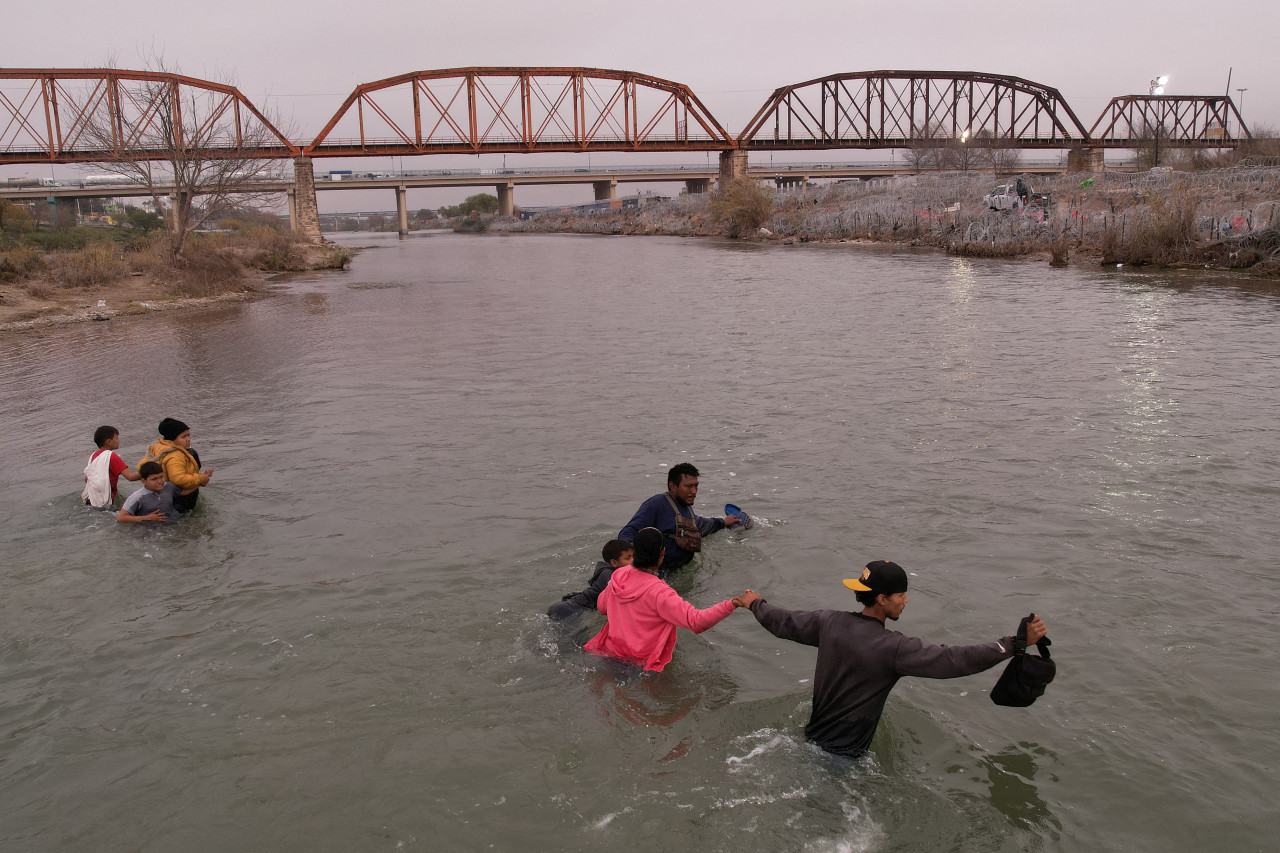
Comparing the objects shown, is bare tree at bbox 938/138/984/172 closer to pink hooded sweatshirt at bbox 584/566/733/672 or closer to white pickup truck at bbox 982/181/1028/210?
white pickup truck at bbox 982/181/1028/210

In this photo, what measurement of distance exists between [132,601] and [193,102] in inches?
1486

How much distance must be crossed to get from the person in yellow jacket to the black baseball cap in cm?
722

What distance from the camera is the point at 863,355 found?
60.1 feet

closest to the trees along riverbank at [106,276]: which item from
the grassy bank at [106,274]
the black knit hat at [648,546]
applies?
the grassy bank at [106,274]

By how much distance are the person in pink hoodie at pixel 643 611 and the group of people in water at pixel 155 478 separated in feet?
17.3

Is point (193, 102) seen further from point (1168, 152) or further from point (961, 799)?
point (1168, 152)

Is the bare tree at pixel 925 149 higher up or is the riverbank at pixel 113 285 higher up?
the bare tree at pixel 925 149

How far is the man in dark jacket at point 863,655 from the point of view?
169 inches

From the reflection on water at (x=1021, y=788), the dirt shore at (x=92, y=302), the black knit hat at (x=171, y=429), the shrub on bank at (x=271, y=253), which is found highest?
the shrub on bank at (x=271, y=253)

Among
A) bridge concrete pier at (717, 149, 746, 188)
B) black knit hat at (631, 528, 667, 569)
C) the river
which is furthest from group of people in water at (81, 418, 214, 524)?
bridge concrete pier at (717, 149, 746, 188)

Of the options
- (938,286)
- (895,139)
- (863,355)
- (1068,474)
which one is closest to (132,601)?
(1068,474)

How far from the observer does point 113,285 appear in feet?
96.3

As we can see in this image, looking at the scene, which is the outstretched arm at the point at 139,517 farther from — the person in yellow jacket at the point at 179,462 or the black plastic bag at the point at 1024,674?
the black plastic bag at the point at 1024,674

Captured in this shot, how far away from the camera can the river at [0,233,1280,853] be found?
4.80m
